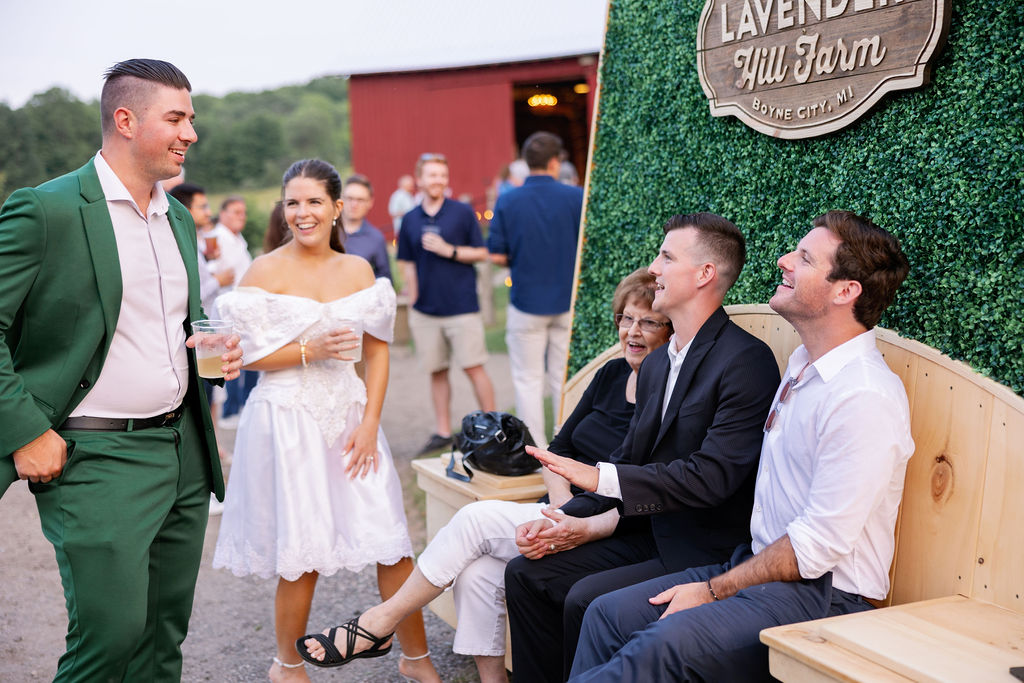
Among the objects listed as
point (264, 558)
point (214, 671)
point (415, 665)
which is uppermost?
point (264, 558)

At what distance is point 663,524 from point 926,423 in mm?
891

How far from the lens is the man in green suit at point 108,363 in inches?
94.3

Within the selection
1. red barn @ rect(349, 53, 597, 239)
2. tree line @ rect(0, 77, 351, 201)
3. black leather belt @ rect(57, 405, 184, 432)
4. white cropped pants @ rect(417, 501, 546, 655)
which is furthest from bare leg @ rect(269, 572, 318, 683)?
red barn @ rect(349, 53, 597, 239)

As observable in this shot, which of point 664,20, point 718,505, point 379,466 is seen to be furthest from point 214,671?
point 664,20

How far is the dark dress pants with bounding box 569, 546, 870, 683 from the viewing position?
228 centimetres

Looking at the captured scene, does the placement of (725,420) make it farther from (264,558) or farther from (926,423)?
(264,558)

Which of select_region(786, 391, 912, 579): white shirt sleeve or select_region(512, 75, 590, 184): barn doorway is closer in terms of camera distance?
select_region(786, 391, 912, 579): white shirt sleeve

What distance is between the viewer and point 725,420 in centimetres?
279

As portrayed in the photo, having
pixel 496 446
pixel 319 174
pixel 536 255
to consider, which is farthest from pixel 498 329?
pixel 319 174

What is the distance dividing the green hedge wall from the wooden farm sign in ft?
0.23

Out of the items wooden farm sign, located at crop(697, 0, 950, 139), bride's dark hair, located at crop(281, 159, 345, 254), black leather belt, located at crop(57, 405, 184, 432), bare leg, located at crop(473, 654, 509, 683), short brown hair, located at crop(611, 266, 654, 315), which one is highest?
wooden farm sign, located at crop(697, 0, 950, 139)

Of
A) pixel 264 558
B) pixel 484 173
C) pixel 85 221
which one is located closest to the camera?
pixel 85 221

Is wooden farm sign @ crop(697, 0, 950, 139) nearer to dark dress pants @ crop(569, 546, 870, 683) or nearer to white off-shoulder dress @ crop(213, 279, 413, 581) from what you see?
dark dress pants @ crop(569, 546, 870, 683)

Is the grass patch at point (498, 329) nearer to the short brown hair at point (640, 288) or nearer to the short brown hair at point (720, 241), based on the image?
the short brown hair at point (640, 288)
